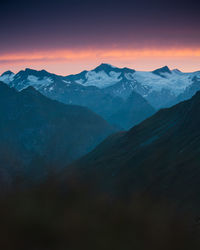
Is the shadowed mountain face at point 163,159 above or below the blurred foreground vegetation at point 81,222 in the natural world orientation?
below

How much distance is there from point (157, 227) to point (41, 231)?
2.53 metres

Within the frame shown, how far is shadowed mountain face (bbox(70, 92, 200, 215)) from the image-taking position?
79938 mm

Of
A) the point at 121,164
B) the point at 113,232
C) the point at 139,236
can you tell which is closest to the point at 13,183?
the point at 113,232

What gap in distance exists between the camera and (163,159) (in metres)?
111

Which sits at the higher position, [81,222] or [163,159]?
[81,222]

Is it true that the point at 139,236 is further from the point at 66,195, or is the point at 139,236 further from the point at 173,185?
the point at 173,185

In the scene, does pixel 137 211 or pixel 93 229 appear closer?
pixel 93 229

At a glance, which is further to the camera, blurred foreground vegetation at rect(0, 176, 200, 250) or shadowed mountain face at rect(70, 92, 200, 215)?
Answer: shadowed mountain face at rect(70, 92, 200, 215)

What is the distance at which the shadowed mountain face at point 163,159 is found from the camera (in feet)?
262

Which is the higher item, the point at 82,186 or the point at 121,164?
the point at 82,186

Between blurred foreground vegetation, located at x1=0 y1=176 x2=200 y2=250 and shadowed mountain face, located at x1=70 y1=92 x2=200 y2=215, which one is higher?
blurred foreground vegetation, located at x1=0 y1=176 x2=200 y2=250

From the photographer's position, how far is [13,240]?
662 centimetres

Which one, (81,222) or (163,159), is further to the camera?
(163,159)

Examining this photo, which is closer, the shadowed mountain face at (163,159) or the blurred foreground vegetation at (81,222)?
the blurred foreground vegetation at (81,222)
